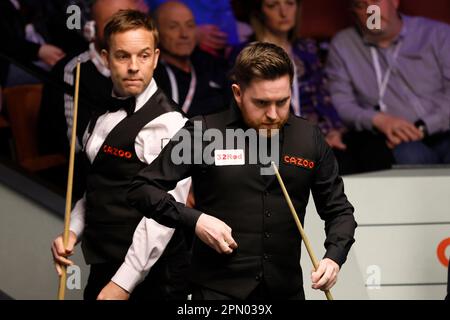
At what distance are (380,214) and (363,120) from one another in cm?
54

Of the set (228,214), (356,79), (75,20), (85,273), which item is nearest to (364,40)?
(356,79)

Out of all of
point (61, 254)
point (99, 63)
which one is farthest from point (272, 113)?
point (99, 63)

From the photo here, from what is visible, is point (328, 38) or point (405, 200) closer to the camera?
point (405, 200)

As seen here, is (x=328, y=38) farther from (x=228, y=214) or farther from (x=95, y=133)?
(x=228, y=214)

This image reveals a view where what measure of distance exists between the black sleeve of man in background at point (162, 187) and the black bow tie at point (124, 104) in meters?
0.35

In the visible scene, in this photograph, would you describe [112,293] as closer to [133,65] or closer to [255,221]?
[255,221]

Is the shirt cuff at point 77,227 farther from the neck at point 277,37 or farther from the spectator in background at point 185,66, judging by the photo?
the neck at point 277,37

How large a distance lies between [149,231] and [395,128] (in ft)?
6.92

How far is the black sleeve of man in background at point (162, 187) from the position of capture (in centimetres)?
316

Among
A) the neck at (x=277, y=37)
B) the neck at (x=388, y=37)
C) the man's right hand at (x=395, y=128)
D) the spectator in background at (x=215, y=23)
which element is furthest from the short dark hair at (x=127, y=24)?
the neck at (x=388, y=37)

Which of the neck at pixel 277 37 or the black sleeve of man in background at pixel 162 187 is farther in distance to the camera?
the neck at pixel 277 37
